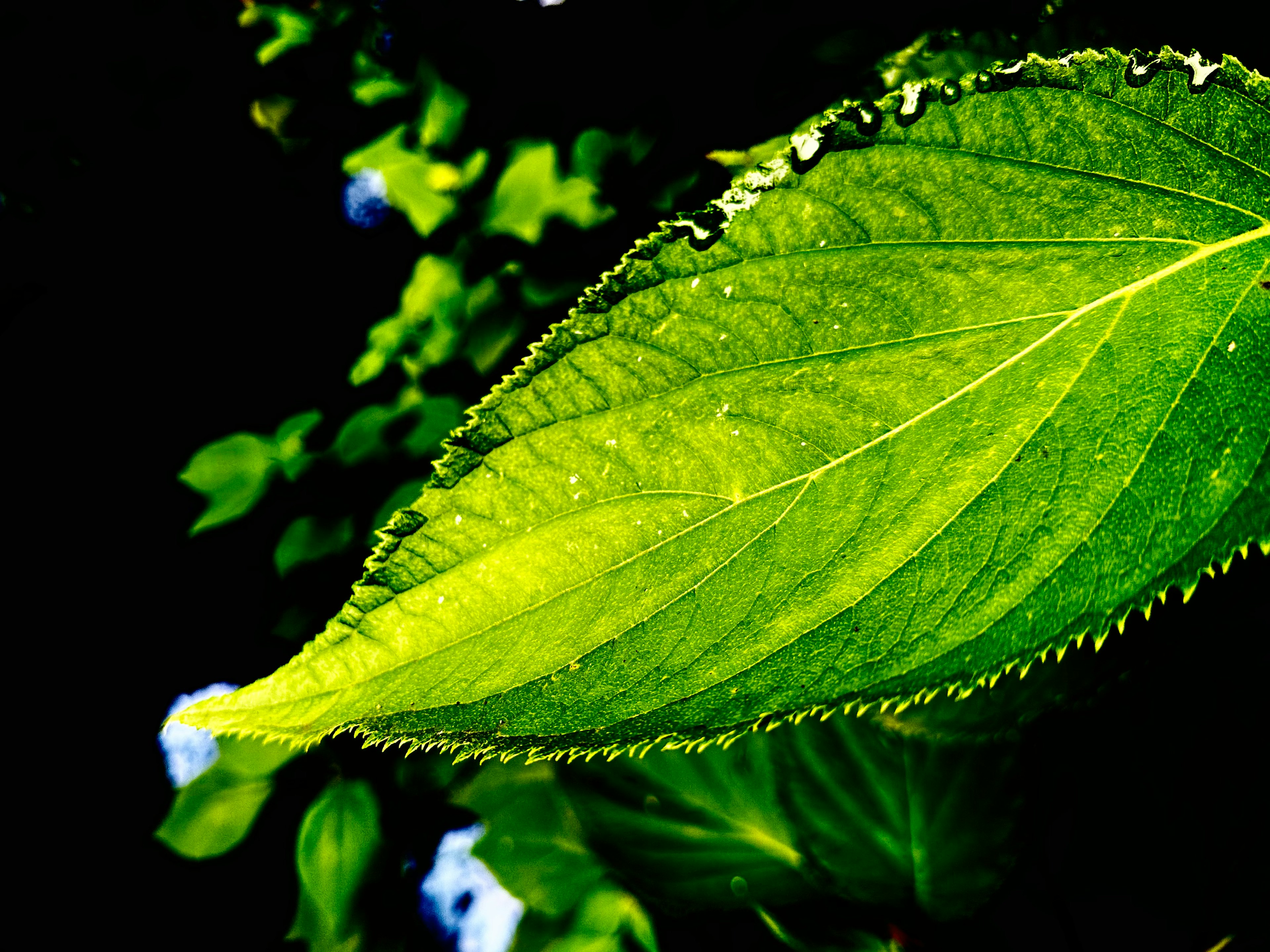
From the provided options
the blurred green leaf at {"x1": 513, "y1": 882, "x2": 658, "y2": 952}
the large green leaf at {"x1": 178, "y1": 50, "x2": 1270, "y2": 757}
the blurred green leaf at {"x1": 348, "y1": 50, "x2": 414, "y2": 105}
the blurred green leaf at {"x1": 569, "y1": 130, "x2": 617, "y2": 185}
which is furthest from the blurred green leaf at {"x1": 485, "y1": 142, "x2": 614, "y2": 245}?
the blurred green leaf at {"x1": 513, "y1": 882, "x2": 658, "y2": 952}

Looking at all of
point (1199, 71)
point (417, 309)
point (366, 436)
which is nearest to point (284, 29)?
point (417, 309)

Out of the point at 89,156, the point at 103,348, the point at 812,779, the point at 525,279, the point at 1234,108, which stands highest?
the point at 89,156

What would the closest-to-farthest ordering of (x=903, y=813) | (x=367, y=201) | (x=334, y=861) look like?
(x=903, y=813), (x=334, y=861), (x=367, y=201)

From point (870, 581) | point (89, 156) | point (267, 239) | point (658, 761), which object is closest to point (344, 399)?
point (267, 239)

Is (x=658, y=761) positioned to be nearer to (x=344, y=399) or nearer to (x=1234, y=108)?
(x=1234, y=108)

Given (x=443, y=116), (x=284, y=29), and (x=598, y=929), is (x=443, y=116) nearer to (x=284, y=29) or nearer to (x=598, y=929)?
(x=284, y=29)

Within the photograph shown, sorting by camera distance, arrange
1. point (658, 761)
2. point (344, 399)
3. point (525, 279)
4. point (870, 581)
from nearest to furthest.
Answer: point (870, 581) → point (658, 761) → point (525, 279) → point (344, 399)
